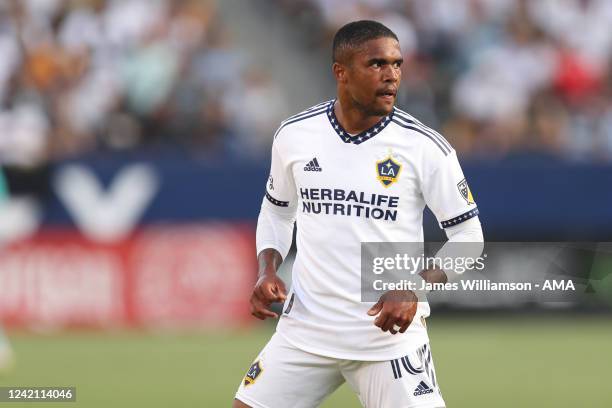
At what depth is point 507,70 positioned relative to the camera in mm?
15375

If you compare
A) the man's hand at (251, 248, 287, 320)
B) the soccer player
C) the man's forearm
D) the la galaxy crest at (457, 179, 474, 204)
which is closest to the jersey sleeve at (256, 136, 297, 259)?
the man's forearm

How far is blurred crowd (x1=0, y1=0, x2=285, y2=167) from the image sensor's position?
14938 mm

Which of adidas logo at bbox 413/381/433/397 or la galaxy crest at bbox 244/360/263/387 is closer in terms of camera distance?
adidas logo at bbox 413/381/433/397

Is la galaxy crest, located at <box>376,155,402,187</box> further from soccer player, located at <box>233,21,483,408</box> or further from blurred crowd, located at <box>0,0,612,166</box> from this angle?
blurred crowd, located at <box>0,0,612,166</box>

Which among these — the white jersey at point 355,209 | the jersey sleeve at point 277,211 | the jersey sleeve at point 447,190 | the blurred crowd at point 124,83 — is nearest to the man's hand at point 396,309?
the white jersey at point 355,209

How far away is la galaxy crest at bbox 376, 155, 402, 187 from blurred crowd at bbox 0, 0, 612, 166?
856cm

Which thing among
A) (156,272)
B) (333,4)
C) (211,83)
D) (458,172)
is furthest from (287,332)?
(333,4)

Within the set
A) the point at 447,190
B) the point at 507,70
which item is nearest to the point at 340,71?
the point at 447,190

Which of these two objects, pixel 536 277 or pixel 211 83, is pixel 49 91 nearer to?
pixel 211 83

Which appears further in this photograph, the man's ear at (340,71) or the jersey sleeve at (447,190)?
the man's ear at (340,71)

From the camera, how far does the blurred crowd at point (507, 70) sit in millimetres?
14953

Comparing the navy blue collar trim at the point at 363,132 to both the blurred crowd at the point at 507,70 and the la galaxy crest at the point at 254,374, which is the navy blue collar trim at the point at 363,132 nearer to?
the la galaxy crest at the point at 254,374

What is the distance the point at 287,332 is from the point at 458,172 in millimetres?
1110

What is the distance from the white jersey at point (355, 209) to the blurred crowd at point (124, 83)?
850cm
